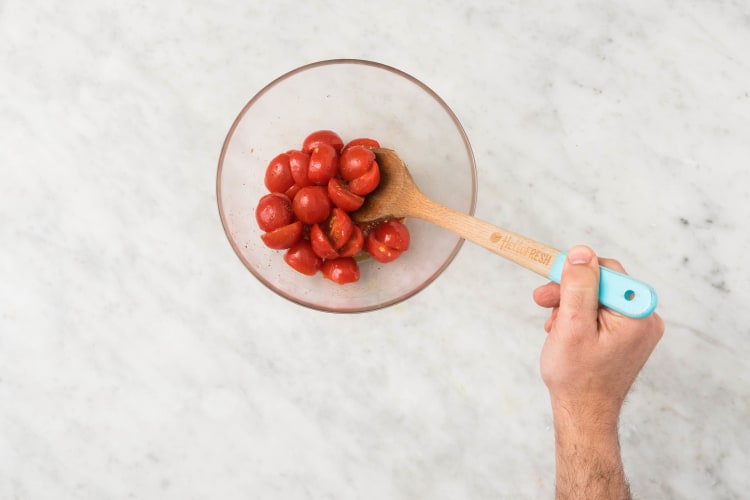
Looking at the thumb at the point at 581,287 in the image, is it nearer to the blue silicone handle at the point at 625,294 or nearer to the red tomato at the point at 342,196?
the blue silicone handle at the point at 625,294

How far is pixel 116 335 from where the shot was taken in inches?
60.3

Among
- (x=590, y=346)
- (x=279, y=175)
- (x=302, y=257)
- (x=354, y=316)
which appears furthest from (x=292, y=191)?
(x=590, y=346)

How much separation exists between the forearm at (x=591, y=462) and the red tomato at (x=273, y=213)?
661 millimetres

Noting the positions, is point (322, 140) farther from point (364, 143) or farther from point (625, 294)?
point (625, 294)

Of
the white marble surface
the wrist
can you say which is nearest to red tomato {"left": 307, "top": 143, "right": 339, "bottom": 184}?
the white marble surface

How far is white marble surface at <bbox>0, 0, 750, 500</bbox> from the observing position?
1520 mm

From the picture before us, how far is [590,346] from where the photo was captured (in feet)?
3.64

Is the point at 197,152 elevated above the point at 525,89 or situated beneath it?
situated beneath

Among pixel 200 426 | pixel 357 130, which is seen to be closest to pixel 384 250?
pixel 357 130

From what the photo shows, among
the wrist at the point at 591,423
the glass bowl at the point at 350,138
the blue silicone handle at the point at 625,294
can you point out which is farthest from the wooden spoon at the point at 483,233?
the wrist at the point at 591,423

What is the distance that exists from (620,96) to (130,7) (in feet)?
3.94

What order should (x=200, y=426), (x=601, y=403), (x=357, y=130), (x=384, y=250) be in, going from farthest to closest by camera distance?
(x=200, y=426) → (x=357, y=130) → (x=384, y=250) → (x=601, y=403)

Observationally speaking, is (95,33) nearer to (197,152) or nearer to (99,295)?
(197,152)

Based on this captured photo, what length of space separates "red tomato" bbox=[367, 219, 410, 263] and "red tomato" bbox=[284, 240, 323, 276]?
12 cm
